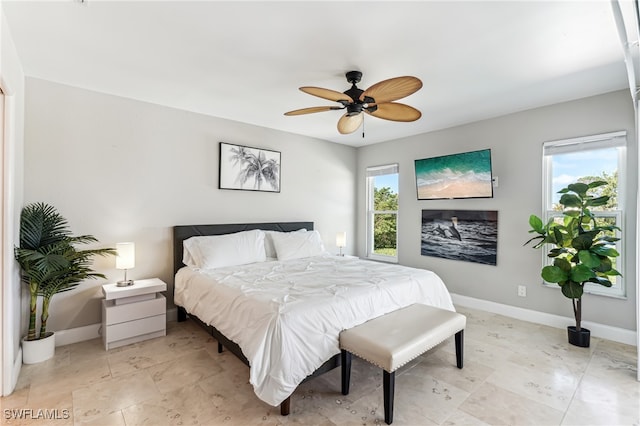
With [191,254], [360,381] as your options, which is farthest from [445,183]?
[191,254]

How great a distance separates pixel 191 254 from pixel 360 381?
2.27 meters

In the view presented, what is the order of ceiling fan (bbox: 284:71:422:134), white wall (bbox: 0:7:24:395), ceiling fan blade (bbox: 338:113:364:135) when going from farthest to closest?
ceiling fan blade (bbox: 338:113:364:135) < ceiling fan (bbox: 284:71:422:134) < white wall (bbox: 0:7:24:395)

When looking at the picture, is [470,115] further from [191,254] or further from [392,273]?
[191,254]

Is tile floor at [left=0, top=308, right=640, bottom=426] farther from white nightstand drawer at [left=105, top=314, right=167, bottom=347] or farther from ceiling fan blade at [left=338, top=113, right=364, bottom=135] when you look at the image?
ceiling fan blade at [left=338, top=113, right=364, bottom=135]

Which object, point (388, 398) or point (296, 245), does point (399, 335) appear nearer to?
point (388, 398)

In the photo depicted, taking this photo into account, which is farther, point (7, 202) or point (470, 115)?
point (470, 115)

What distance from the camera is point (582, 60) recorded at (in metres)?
2.48

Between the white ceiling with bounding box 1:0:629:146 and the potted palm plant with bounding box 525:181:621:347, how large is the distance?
114 cm

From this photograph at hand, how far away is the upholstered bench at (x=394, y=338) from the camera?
1871 millimetres

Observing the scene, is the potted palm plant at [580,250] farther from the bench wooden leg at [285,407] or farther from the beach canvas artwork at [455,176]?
the bench wooden leg at [285,407]

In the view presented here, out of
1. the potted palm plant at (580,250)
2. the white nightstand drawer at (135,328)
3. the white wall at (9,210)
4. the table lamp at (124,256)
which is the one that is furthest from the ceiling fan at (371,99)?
the white nightstand drawer at (135,328)

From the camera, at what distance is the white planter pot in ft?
8.40

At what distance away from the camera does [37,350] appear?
8.51 ft

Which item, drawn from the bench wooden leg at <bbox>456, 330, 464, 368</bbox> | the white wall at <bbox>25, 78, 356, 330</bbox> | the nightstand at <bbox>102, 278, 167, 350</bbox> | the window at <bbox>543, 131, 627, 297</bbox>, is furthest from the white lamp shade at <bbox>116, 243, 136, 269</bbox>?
the window at <bbox>543, 131, 627, 297</bbox>
